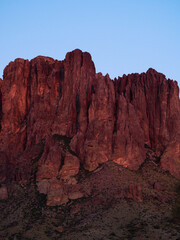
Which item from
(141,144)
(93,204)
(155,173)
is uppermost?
(141,144)

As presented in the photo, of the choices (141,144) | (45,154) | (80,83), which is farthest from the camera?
(80,83)

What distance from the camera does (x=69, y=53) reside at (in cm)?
9156

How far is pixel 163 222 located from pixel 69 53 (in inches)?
2130

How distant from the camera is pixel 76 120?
83250 mm

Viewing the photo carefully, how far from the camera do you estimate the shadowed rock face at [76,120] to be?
243 feet

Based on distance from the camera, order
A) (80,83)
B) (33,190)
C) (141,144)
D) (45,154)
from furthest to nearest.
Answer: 1. (80,83)
2. (141,144)
3. (45,154)
4. (33,190)

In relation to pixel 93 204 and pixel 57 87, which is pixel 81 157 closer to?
pixel 93 204

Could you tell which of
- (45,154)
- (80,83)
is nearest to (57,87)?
(80,83)

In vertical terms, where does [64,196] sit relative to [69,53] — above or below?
below

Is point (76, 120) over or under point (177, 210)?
over

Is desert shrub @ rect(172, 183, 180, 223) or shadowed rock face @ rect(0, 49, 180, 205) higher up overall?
shadowed rock face @ rect(0, 49, 180, 205)

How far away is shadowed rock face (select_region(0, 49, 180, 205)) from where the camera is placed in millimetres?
74188

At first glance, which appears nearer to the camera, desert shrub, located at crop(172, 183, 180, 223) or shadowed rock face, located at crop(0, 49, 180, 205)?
desert shrub, located at crop(172, 183, 180, 223)

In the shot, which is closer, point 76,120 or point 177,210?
point 177,210
